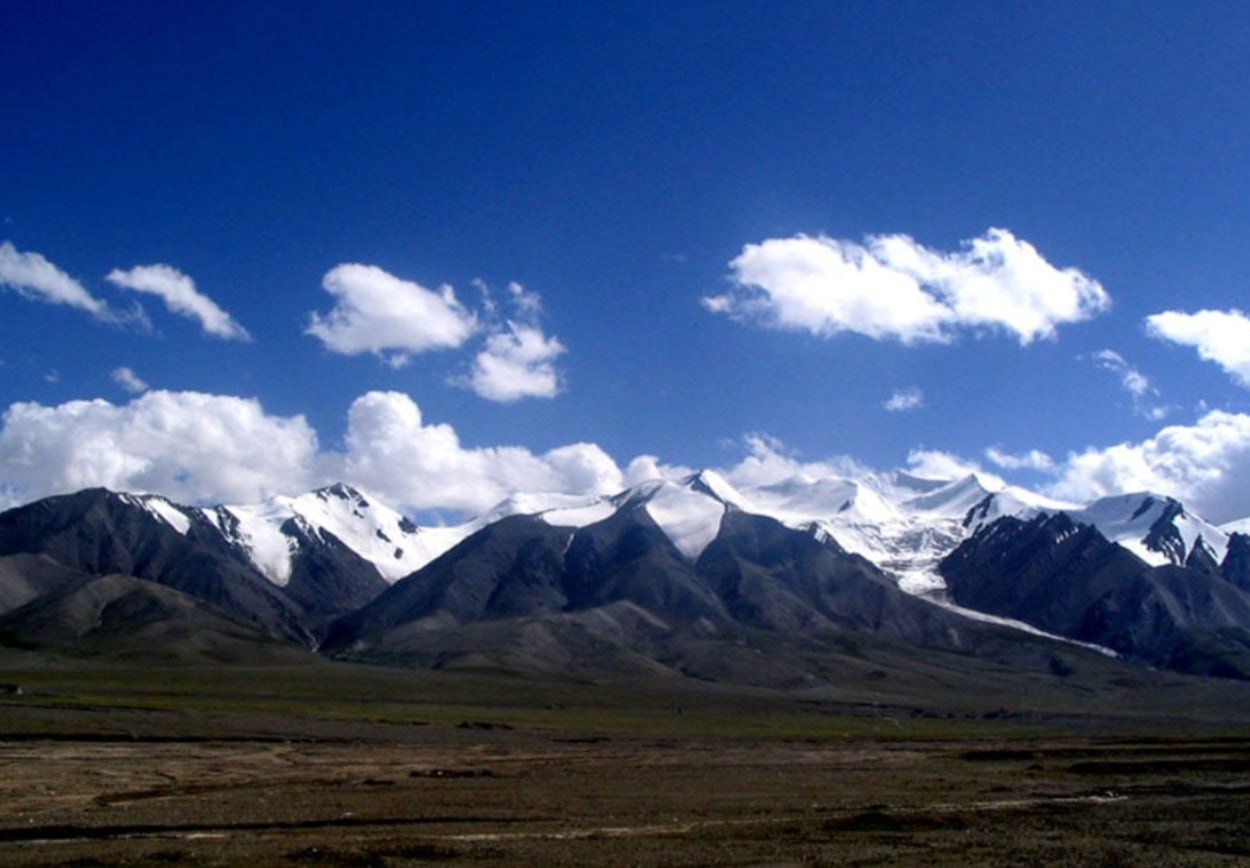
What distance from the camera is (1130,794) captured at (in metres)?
66.6

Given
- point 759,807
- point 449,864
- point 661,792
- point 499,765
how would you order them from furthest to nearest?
point 499,765 → point 661,792 → point 759,807 → point 449,864

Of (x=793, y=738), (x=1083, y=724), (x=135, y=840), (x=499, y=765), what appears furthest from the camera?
(x=1083, y=724)

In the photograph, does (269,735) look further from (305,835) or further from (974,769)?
(305,835)

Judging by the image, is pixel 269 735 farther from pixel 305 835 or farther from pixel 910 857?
pixel 910 857

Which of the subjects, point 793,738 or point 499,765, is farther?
point 793,738

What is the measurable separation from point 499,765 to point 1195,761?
50032 millimetres

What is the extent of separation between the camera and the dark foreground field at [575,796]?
41.2 meters

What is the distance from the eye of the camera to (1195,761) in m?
89.8

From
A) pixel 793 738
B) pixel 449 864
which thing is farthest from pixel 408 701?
pixel 449 864

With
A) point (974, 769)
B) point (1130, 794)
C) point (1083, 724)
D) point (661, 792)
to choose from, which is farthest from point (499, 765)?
point (1083, 724)

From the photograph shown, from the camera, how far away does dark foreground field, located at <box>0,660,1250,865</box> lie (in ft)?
135

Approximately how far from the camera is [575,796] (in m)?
61.9

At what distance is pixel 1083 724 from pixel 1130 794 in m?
131

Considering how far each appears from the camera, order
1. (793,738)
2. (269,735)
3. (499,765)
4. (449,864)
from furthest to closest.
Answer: (793,738) < (269,735) < (499,765) < (449,864)
